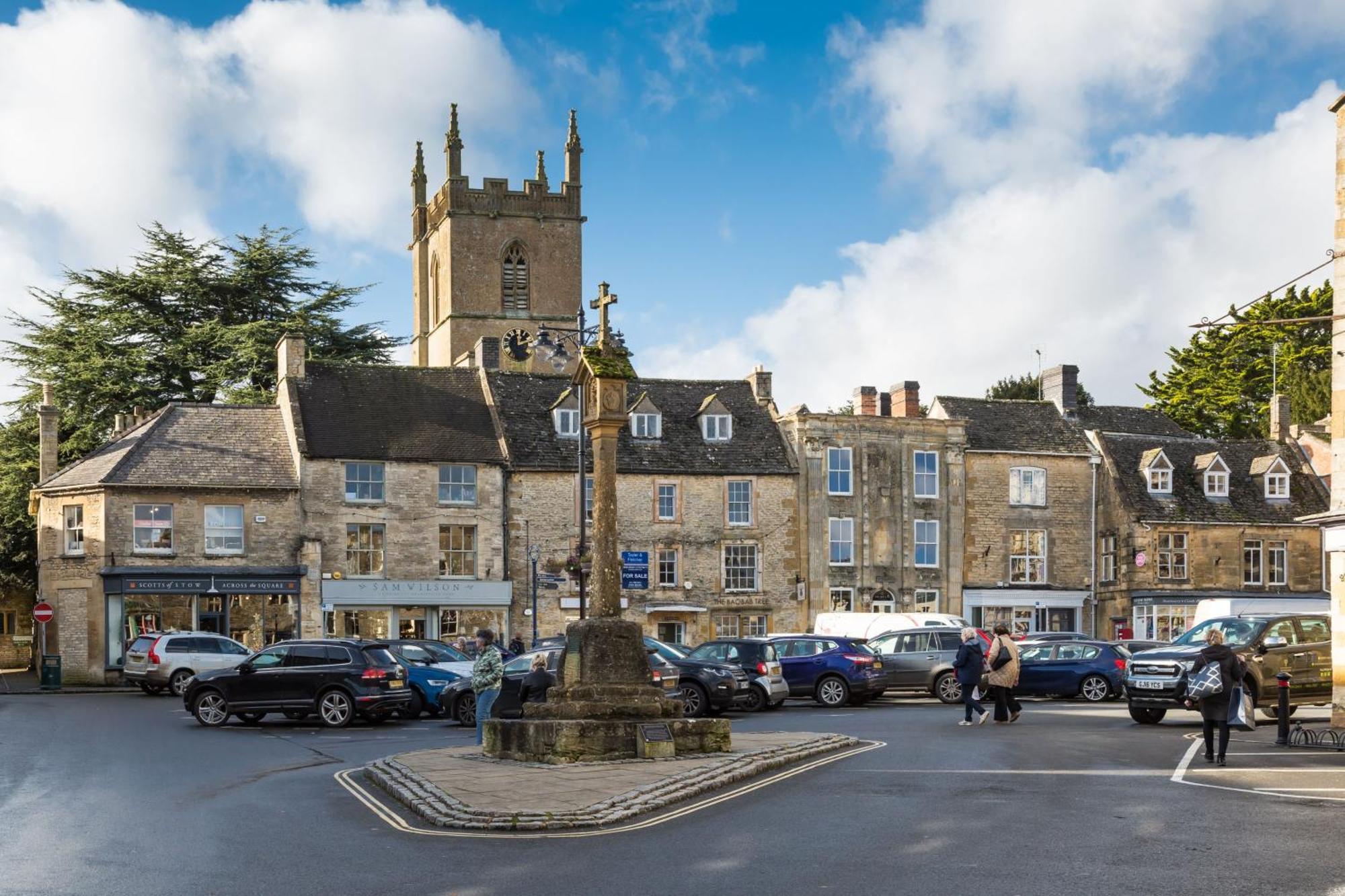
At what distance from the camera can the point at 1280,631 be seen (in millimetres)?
25859

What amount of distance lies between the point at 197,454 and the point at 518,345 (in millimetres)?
29875

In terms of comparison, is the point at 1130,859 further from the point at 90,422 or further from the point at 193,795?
the point at 90,422

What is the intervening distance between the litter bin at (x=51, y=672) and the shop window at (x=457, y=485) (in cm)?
1233

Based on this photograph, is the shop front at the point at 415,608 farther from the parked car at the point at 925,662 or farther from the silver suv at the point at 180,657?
the parked car at the point at 925,662

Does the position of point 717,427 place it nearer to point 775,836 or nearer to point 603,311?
point 603,311

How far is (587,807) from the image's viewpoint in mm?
14258

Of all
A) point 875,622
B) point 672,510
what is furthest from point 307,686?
point 672,510

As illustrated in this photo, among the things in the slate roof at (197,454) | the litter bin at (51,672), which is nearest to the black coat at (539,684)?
the litter bin at (51,672)

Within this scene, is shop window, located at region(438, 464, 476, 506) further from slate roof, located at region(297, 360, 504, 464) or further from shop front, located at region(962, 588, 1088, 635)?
A: shop front, located at region(962, 588, 1088, 635)

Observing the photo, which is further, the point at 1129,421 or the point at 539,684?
the point at 1129,421

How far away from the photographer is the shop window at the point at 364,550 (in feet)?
158

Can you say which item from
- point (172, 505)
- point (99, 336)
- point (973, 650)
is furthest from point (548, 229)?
point (973, 650)

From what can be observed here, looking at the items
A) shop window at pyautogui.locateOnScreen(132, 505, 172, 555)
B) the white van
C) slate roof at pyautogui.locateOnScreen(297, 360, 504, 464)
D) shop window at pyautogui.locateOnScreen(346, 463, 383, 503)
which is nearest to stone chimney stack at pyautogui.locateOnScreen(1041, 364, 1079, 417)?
the white van

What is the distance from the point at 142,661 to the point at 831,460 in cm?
2448
